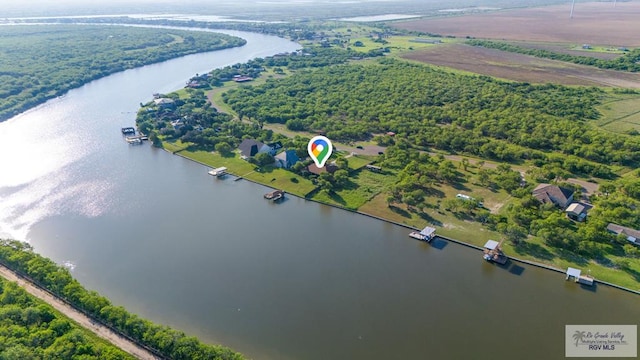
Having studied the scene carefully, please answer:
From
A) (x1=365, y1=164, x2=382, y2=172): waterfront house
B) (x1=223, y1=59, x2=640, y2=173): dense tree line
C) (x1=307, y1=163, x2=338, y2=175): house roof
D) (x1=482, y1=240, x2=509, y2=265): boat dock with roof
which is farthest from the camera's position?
(x1=223, y1=59, x2=640, y2=173): dense tree line

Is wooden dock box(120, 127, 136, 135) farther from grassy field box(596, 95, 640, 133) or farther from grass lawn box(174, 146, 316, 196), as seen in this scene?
grassy field box(596, 95, 640, 133)

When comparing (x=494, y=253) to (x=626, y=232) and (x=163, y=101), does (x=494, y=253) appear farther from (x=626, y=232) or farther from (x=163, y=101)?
(x=163, y=101)

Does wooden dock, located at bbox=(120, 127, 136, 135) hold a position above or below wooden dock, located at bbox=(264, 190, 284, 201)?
above

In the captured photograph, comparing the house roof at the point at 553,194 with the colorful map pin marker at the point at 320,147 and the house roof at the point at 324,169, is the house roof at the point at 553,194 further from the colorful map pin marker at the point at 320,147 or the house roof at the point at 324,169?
the colorful map pin marker at the point at 320,147

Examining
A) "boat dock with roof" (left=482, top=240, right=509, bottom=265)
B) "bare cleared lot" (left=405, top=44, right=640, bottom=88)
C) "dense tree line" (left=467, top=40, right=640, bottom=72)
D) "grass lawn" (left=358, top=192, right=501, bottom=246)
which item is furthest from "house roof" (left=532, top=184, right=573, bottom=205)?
"dense tree line" (left=467, top=40, right=640, bottom=72)

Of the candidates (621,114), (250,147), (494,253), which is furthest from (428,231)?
(621,114)

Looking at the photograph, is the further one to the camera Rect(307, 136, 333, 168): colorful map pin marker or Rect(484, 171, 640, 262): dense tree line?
Rect(307, 136, 333, 168): colorful map pin marker

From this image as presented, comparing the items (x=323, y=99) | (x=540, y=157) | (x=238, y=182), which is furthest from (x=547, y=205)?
(x=323, y=99)
